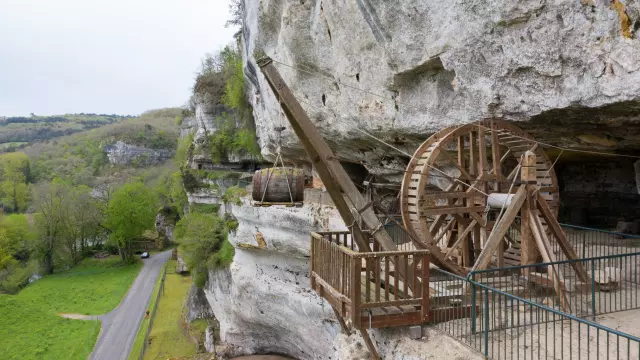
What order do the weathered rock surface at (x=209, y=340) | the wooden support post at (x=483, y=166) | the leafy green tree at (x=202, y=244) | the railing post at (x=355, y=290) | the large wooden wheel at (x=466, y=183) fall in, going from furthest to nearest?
the leafy green tree at (x=202, y=244) → the weathered rock surface at (x=209, y=340) → the wooden support post at (x=483, y=166) → the large wooden wheel at (x=466, y=183) → the railing post at (x=355, y=290)

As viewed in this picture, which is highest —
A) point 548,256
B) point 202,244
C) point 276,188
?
point 276,188

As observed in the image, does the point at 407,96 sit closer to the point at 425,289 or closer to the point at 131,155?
the point at 425,289

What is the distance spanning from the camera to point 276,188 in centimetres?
880

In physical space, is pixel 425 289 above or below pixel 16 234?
above

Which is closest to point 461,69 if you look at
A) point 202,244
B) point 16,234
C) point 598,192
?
point 598,192

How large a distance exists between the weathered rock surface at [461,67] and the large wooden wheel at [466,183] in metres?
0.81

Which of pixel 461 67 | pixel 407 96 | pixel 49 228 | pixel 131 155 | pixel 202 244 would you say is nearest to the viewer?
pixel 461 67

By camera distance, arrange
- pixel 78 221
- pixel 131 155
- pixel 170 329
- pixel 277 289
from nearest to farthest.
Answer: pixel 277 289
pixel 170 329
pixel 78 221
pixel 131 155

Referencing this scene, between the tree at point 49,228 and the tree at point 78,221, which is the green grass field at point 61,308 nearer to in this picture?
the tree at point 78,221

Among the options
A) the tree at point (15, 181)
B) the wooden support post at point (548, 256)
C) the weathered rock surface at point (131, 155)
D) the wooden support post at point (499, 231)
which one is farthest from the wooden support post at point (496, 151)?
the weathered rock surface at point (131, 155)

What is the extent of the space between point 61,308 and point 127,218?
41.0 feet

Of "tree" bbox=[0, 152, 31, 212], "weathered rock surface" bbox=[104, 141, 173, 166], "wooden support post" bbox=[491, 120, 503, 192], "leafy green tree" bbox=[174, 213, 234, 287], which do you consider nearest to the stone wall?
"wooden support post" bbox=[491, 120, 503, 192]

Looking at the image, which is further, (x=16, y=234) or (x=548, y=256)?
(x=16, y=234)

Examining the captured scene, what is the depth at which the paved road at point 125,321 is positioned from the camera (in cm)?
2383
